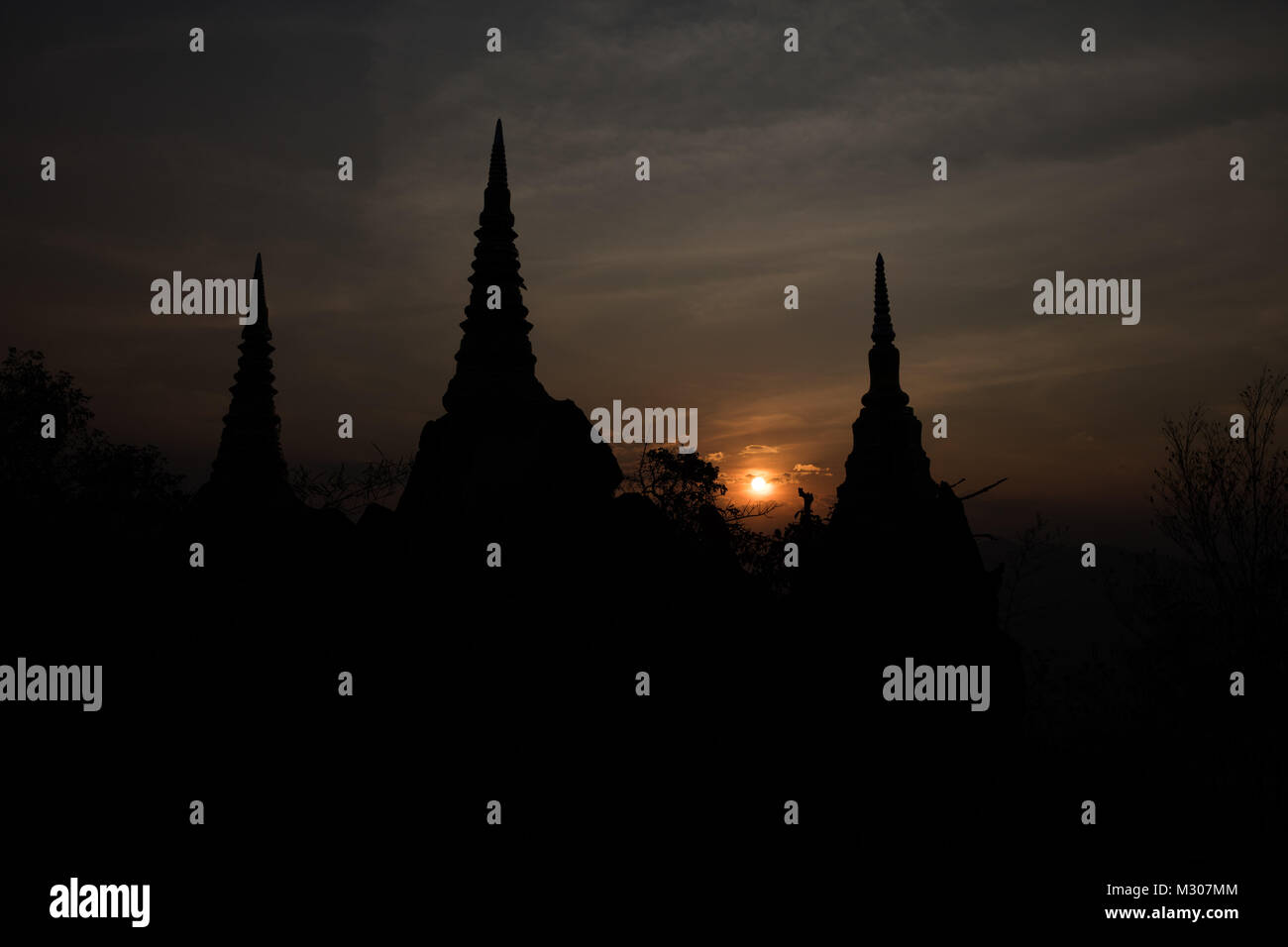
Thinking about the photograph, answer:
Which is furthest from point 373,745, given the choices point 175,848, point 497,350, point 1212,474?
point 1212,474

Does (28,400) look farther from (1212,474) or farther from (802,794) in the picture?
(1212,474)

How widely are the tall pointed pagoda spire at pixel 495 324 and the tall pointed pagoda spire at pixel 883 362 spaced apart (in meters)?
9.38

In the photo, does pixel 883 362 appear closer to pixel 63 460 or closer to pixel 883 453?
pixel 883 453

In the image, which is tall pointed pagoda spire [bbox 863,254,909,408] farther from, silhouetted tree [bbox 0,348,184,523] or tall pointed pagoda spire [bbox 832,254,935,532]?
silhouetted tree [bbox 0,348,184,523]

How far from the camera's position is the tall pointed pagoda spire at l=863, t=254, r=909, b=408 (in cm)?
2542

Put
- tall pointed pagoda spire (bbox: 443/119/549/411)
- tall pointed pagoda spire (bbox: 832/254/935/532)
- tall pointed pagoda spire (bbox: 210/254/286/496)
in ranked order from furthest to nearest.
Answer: tall pointed pagoda spire (bbox: 832/254/935/532)
tall pointed pagoda spire (bbox: 210/254/286/496)
tall pointed pagoda spire (bbox: 443/119/549/411)

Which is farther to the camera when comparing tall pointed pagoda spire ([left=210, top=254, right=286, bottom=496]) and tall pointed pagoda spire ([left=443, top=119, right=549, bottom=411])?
tall pointed pagoda spire ([left=210, top=254, right=286, bottom=496])

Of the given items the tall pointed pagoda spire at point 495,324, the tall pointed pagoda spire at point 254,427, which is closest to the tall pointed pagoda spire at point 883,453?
the tall pointed pagoda spire at point 495,324

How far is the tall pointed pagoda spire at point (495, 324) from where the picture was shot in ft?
62.0

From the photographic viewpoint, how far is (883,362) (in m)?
25.7

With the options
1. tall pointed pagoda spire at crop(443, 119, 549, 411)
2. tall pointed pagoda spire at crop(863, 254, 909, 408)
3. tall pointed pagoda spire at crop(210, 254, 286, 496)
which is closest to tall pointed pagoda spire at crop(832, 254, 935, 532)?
tall pointed pagoda spire at crop(863, 254, 909, 408)

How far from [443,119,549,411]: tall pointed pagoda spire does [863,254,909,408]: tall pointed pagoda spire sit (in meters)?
9.38

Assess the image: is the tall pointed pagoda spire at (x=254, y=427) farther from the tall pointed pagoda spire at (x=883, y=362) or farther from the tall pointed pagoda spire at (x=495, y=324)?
the tall pointed pagoda spire at (x=883, y=362)

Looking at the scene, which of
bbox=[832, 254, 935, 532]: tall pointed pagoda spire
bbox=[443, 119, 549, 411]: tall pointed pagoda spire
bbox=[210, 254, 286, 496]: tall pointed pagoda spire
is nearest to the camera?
bbox=[443, 119, 549, 411]: tall pointed pagoda spire
